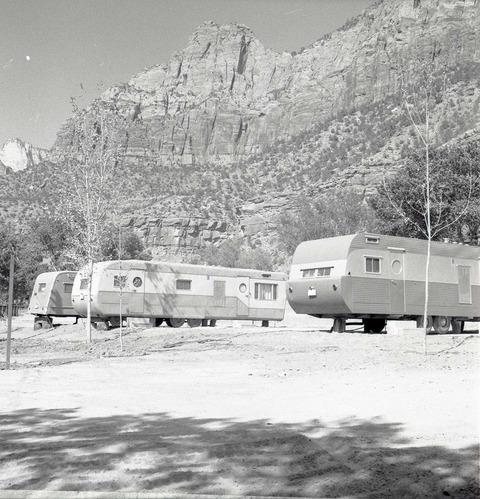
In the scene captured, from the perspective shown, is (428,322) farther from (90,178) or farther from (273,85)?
(273,85)

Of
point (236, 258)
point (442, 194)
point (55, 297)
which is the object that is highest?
point (442, 194)

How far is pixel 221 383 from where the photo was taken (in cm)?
966

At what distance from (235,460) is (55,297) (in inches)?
1018

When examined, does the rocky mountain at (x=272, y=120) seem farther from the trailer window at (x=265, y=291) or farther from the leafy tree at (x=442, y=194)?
the trailer window at (x=265, y=291)

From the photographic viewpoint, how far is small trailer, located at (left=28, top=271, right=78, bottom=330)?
29094 millimetres

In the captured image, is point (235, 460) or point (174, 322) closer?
point (235, 460)

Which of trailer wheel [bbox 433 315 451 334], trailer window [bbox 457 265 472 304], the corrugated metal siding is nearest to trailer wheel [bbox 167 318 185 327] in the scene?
the corrugated metal siding

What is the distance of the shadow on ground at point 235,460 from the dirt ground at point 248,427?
0.01 meters

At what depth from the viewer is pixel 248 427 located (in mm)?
5965

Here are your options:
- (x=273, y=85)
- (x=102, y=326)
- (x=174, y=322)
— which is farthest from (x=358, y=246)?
(x=273, y=85)

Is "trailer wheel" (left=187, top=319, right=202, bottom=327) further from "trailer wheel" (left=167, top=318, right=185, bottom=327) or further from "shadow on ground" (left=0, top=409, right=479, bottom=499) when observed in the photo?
"shadow on ground" (left=0, top=409, right=479, bottom=499)

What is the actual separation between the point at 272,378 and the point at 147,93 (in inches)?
6320

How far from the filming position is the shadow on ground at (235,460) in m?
4.03

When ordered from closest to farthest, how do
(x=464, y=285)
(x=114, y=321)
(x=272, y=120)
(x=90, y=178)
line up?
(x=90, y=178) → (x=464, y=285) → (x=114, y=321) → (x=272, y=120)
